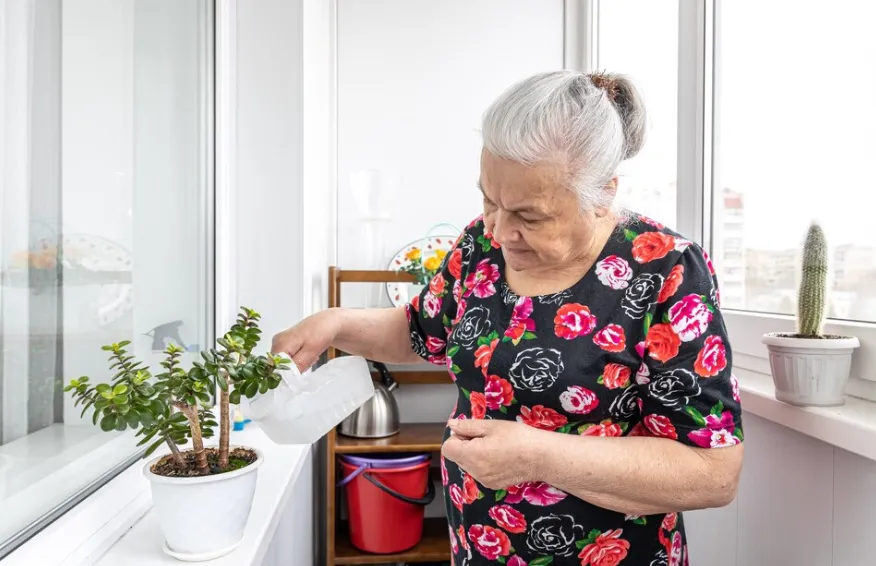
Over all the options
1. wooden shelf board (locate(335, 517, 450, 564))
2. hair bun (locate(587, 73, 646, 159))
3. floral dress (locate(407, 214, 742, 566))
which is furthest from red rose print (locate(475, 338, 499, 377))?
wooden shelf board (locate(335, 517, 450, 564))

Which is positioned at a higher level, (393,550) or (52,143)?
(52,143)

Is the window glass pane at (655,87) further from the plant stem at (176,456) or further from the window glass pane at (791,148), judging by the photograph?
the plant stem at (176,456)

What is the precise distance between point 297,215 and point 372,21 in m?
1.14

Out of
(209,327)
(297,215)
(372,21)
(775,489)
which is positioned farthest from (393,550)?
(372,21)

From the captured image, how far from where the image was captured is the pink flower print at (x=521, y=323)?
0.98m

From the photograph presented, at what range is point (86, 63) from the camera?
889 mm

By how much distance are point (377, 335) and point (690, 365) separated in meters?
0.58

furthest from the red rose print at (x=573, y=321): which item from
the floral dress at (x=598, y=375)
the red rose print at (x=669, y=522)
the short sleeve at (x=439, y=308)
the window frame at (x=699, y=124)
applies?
the window frame at (x=699, y=124)

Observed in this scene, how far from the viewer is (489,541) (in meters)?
1.04

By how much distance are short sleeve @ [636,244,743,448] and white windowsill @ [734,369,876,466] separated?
0.14 metres

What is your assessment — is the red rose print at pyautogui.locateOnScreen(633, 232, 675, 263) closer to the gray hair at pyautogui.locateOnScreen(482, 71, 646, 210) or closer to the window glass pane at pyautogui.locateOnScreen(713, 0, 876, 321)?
the gray hair at pyautogui.locateOnScreen(482, 71, 646, 210)

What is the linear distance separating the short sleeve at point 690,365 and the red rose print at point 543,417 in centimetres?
13

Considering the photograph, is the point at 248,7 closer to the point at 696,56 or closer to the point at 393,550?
the point at 696,56

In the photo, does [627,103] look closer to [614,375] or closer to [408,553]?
[614,375]
